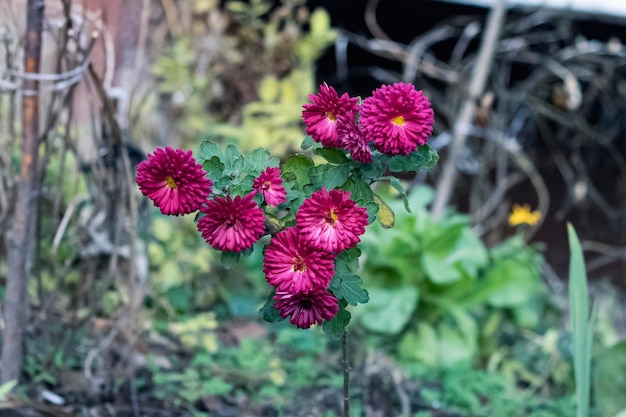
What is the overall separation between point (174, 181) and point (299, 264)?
0.26m

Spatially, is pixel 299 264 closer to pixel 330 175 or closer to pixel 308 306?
pixel 308 306

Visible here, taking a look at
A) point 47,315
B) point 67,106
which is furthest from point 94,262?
point 67,106

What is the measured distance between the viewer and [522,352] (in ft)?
11.0

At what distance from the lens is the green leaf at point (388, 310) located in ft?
10.4

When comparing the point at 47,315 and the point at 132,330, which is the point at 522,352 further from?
the point at 47,315

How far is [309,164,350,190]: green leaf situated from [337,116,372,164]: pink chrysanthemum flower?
2.5 inches

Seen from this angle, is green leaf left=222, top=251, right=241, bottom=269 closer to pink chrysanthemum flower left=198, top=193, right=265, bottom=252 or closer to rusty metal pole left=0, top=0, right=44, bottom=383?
pink chrysanthemum flower left=198, top=193, right=265, bottom=252

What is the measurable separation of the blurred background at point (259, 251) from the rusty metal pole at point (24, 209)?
28 mm

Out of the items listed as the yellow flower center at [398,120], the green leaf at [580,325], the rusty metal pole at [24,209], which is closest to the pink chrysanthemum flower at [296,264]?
the yellow flower center at [398,120]

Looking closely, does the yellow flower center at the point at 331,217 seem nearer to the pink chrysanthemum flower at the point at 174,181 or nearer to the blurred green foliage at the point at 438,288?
the pink chrysanthemum flower at the point at 174,181

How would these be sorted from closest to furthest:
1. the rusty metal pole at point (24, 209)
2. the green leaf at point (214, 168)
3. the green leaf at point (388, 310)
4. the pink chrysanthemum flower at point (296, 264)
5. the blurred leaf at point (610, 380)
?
the pink chrysanthemum flower at point (296, 264), the green leaf at point (214, 168), the rusty metal pole at point (24, 209), the blurred leaf at point (610, 380), the green leaf at point (388, 310)

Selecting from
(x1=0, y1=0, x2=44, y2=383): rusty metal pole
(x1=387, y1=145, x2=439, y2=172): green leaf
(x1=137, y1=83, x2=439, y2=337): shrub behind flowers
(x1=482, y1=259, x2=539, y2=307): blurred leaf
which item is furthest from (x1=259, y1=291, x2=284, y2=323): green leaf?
(x1=482, y1=259, x2=539, y2=307): blurred leaf

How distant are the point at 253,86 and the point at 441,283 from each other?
1670mm

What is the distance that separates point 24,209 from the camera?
2107 millimetres
